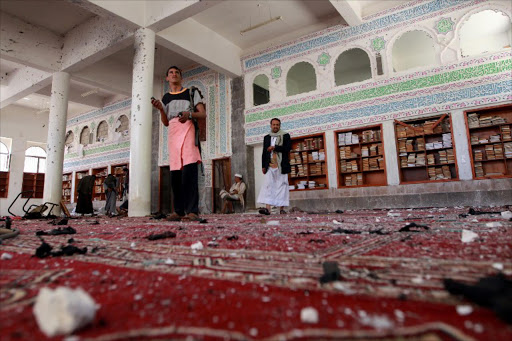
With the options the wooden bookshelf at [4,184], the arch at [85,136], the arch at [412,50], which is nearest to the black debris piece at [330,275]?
the arch at [412,50]

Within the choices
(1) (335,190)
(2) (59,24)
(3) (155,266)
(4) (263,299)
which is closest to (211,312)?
(4) (263,299)

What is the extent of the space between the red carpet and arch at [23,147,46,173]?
16.1 m

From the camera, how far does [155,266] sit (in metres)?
1.02

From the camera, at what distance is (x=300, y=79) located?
10547 mm

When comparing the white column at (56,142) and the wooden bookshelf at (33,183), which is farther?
the wooden bookshelf at (33,183)

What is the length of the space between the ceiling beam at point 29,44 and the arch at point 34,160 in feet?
28.0

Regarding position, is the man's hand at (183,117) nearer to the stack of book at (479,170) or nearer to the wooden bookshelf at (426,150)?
the wooden bookshelf at (426,150)

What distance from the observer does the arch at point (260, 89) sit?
9.02m

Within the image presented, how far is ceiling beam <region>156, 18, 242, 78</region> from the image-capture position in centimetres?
693

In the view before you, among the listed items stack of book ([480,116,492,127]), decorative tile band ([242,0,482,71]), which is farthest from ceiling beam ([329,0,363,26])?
stack of book ([480,116,492,127])

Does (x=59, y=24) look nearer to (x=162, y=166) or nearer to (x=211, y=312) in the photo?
(x=162, y=166)

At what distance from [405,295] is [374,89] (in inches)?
277

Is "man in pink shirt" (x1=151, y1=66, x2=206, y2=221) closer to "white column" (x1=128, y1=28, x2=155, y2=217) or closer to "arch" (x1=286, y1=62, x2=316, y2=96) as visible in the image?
"white column" (x1=128, y1=28, x2=155, y2=217)

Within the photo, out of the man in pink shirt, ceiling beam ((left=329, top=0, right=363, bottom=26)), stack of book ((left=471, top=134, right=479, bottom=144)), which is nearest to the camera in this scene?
the man in pink shirt
